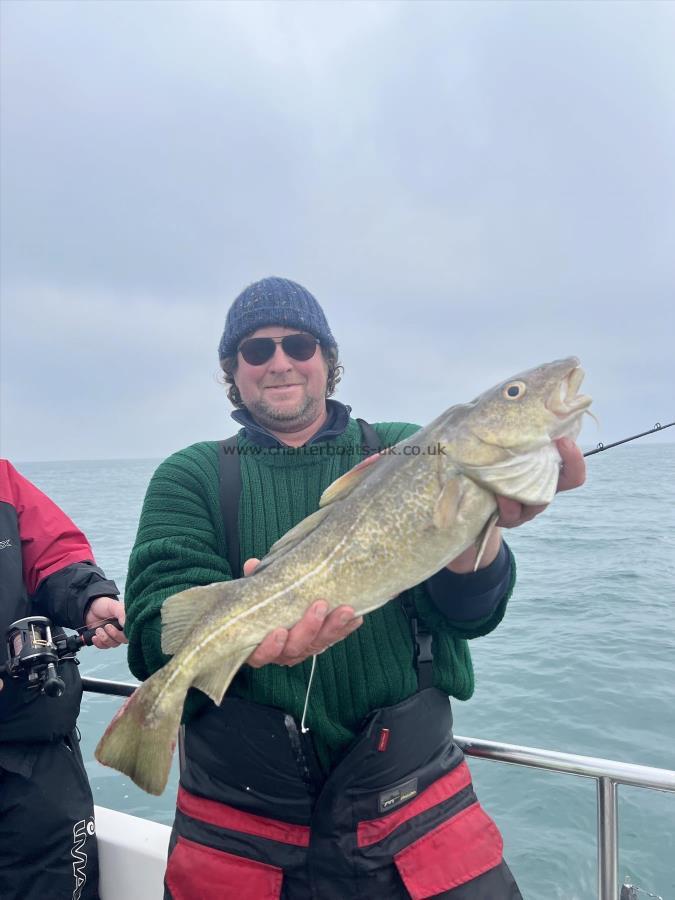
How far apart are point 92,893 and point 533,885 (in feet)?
13.7

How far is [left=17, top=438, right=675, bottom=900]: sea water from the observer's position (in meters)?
6.34

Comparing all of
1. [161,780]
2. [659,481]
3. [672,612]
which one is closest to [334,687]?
[161,780]

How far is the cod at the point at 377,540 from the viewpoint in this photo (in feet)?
8.29

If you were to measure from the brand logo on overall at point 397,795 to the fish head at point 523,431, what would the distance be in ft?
4.30

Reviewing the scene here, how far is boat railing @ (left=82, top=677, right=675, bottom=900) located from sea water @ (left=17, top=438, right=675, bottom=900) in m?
3.36

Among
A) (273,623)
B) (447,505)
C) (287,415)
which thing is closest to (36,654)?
(273,623)

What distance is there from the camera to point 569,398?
271cm

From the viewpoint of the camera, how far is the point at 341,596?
2.60m

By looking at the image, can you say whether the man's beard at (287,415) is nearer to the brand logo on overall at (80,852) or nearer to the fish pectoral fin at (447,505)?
the fish pectoral fin at (447,505)

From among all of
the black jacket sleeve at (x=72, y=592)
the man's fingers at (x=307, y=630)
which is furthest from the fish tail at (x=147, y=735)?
the black jacket sleeve at (x=72, y=592)

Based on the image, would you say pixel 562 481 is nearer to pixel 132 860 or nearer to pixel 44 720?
pixel 44 720

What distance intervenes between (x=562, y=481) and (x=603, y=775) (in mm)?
1411

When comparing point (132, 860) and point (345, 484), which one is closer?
point (345, 484)

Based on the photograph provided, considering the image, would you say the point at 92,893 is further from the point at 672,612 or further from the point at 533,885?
the point at 672,612
